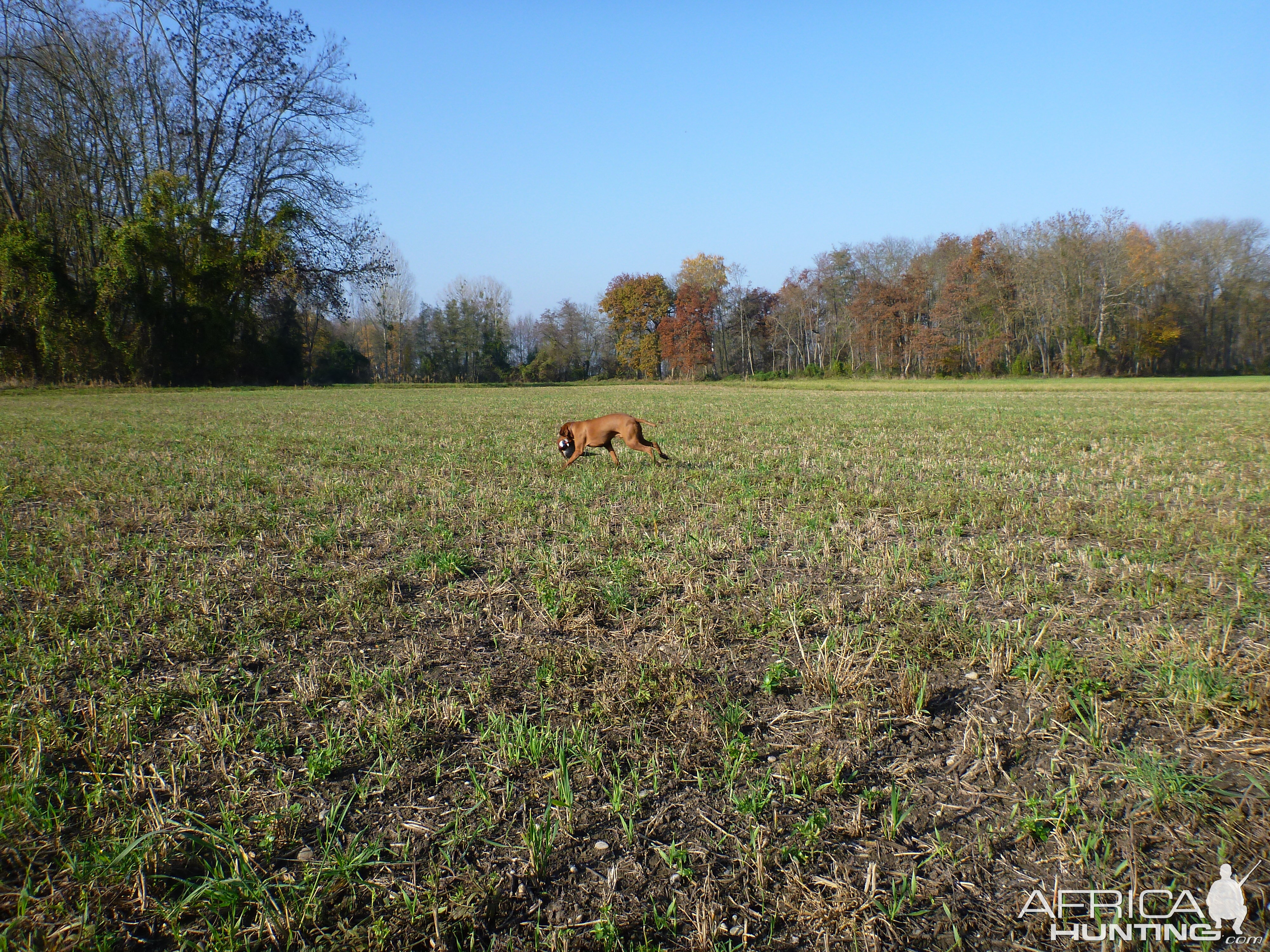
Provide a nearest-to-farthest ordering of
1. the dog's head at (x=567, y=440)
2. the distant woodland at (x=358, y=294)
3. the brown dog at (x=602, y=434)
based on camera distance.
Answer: the brown dog at (x=602, y=434) < the dog's head at (x=567, y=440) < the distant woodland at (x=358, y=294)

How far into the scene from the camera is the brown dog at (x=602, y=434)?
348 inches

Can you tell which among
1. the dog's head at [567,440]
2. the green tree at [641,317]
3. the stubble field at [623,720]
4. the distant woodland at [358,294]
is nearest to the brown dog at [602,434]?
the dog's head at [567,440]

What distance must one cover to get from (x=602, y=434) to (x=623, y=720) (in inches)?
244

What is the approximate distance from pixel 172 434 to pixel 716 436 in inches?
463

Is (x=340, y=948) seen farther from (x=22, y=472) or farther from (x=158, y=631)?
(x=22, y=472)

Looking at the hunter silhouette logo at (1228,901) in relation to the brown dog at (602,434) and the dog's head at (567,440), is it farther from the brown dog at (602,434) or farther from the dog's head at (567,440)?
the dog's head at (567,440)

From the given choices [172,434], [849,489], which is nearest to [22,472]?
[172,434]

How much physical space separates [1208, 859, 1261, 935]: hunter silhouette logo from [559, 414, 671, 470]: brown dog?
722 centimetres

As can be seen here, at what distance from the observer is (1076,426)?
14.9 metres

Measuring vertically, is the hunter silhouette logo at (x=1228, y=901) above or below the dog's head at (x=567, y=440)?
below
